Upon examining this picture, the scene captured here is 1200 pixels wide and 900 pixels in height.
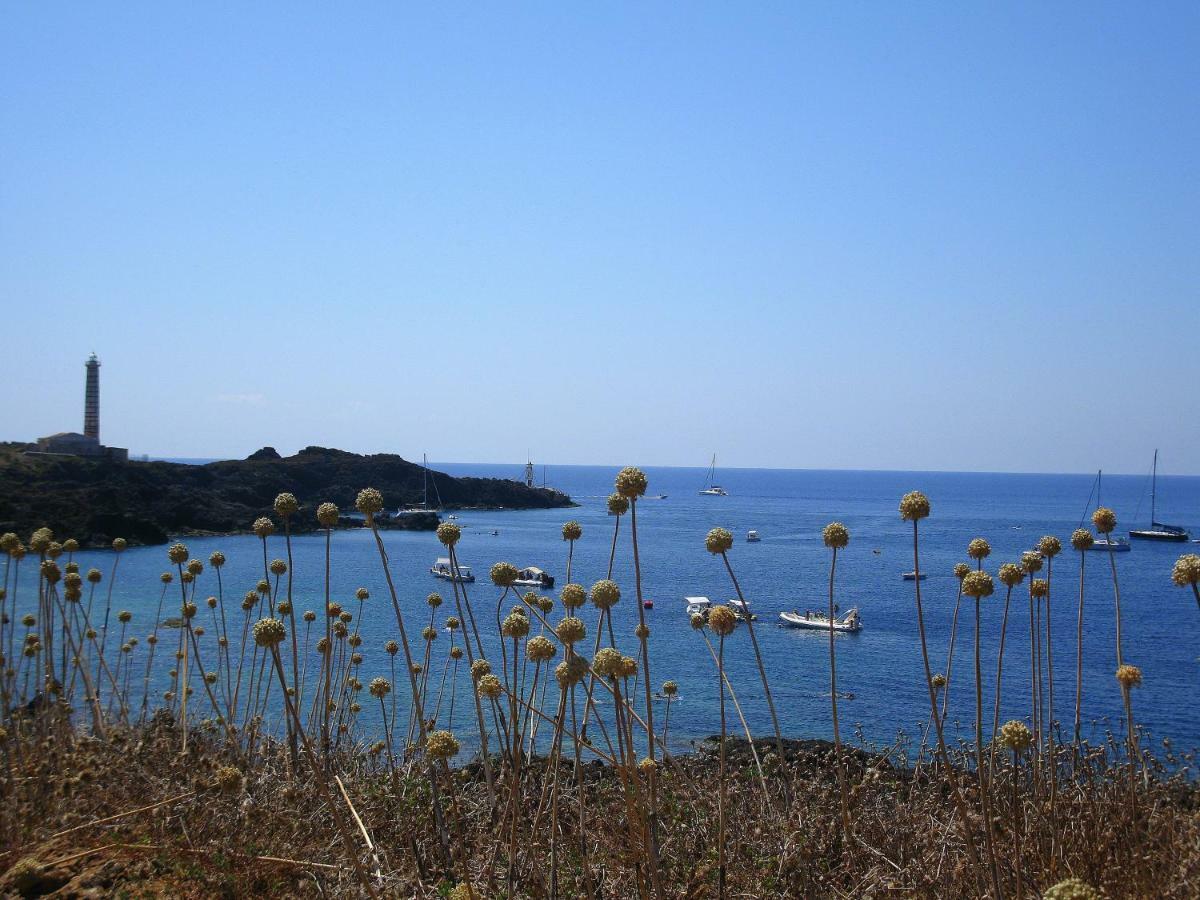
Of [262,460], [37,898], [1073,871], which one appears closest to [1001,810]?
[1073,871]

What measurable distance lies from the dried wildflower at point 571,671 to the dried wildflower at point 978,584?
2340mm

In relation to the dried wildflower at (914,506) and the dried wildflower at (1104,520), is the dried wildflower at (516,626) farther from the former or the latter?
the dried wildflower at (1104,520)

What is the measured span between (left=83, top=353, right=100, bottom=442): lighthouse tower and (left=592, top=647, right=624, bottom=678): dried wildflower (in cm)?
10549

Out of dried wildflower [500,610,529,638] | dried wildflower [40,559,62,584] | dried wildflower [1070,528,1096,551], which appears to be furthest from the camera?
dried wildflower [40,559,62,584]

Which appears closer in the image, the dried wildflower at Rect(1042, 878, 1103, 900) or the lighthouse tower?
the dried wildflower at Rect(1042, 878, 1103, 900)

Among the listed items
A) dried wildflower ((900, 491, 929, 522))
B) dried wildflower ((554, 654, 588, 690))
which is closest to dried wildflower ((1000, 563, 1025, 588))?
dried wildflower ((900, 491, 929, 522))

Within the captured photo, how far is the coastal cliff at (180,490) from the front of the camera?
62.5m

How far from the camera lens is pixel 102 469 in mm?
76812

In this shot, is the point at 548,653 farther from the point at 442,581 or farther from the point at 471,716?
the point at 442,581

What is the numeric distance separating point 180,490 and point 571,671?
89.0m

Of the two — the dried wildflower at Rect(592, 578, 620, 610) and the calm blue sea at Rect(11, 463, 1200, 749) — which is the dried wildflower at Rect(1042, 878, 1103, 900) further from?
the calm blue sea at Rect(11, 463, 1200, 749)

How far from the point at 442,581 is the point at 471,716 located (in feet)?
122

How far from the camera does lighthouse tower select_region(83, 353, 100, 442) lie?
9562 cm

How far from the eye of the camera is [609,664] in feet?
10.2
